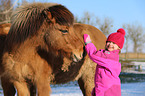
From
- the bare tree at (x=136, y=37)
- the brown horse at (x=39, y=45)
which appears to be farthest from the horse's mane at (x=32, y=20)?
the bare tree at (x=136, y=37)

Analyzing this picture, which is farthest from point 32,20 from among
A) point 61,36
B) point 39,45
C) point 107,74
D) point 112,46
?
point 107,74

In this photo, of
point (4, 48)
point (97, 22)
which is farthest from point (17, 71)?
point (97, 22)

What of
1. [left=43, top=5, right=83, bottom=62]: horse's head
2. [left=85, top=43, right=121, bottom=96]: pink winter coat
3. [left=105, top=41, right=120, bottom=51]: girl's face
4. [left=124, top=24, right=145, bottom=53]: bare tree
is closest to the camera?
[left=85, top=43, right=121, bottom=96]: pink winter coat

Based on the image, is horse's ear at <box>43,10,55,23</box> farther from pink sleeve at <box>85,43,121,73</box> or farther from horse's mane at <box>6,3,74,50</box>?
pink sleeve at <box>85,43,121,73</box>

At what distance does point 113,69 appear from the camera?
95.4 inches

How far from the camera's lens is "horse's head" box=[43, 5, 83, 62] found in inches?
106

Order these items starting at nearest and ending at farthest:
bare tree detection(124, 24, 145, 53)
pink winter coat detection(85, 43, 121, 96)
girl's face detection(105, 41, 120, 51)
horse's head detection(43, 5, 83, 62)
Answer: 1. pink winter coat detection(85, 43, 121, 96)
2. girl's face detection(105, 41, 120, 51)
3. horse's head detection(43, 5, 83, 62)
4. bare tree detection(124, 24, 145, 53)

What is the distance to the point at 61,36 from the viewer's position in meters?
2.70

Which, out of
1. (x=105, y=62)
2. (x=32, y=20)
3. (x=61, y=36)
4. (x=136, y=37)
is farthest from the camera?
(x=136, y=37)

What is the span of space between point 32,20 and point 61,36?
22.2 inches

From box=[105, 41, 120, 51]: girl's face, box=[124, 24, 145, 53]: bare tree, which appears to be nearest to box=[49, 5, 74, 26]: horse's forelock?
box=[105, 41, 120, 51]: girl's face

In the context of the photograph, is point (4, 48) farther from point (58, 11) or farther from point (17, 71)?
point (58, 11)

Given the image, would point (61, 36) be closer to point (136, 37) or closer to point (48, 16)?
point (48, 16)

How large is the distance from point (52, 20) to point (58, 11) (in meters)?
0.18
